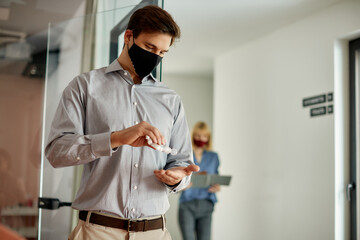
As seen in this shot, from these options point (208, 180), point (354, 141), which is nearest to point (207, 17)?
point (208, 180)

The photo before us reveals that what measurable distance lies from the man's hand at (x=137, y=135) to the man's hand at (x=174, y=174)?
0.14m

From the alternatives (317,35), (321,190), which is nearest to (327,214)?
(321,190)

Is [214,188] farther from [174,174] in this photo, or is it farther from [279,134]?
[174,174]

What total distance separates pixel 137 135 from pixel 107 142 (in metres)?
0.10

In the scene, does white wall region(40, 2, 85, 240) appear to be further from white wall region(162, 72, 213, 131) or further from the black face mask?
white wall region(162, 72, 213, 131)

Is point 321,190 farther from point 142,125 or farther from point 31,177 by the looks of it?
point 142,125

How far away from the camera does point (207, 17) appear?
5.08 metres

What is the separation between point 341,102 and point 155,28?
3.40 m

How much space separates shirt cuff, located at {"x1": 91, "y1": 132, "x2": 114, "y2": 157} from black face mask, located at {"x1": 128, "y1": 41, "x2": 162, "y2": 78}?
31cm

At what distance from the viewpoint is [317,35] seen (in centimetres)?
475

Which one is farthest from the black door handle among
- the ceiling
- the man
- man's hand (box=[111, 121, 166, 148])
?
the ceiling

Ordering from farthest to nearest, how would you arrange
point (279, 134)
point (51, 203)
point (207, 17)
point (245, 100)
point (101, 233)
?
1. point (245, 100)
2. point (279, 134)
3. point (207, 17)
4. point (51, 203)
5. point (101, 233)

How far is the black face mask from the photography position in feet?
4.88

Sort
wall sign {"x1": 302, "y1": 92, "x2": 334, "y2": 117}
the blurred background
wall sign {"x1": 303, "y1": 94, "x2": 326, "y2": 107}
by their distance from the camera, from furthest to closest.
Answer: wall sign {"x1": 303, "y1": 94, "x2": 326, "y2": 107}
wall sign {"x1": 302, "y1": 92, "x2": 334, "y2": 117}
the blurred background
